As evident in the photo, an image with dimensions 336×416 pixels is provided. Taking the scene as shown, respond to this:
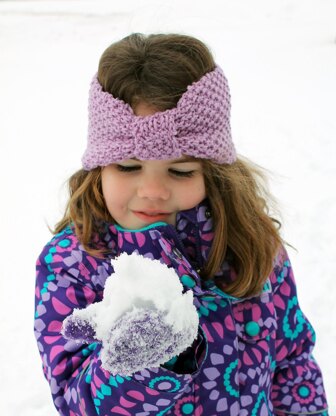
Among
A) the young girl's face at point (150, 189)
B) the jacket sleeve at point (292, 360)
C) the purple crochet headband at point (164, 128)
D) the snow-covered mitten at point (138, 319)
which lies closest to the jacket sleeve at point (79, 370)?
the snow-covered mitten at point (138, 319)

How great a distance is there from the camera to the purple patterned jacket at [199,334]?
1.27 meters

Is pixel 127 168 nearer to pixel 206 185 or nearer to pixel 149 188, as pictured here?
pixel 149 188

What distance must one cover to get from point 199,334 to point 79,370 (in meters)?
0.38

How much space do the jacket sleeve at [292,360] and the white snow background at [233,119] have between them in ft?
2.99

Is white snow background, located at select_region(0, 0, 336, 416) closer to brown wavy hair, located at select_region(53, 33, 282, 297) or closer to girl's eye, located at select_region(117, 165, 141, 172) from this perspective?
brown wavy hair, located at select_region(53, 33, 282, 297)

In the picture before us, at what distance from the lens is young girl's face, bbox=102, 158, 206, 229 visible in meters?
1.40

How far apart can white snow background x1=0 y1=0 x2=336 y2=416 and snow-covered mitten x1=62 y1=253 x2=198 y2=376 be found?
1.02 meters

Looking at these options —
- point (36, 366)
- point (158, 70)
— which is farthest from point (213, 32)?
point (158, 70)

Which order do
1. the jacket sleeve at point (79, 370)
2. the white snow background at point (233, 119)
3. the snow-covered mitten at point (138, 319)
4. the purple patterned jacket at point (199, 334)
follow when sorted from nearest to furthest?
the snow-covered mitten at point (138, 319) → the jacket sleeve at point (79, 370) → the purple patterned jacket at point (199, 334) → the white snow background at point (233, 119)

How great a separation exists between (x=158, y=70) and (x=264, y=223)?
66 cm

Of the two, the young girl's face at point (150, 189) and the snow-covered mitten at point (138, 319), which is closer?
the snow-covered mitten at point (138, 319)

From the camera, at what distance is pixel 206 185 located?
151cm

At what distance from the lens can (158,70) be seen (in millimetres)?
1402

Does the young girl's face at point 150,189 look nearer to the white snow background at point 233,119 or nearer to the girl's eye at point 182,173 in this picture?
the girl's eye at point 182,173
